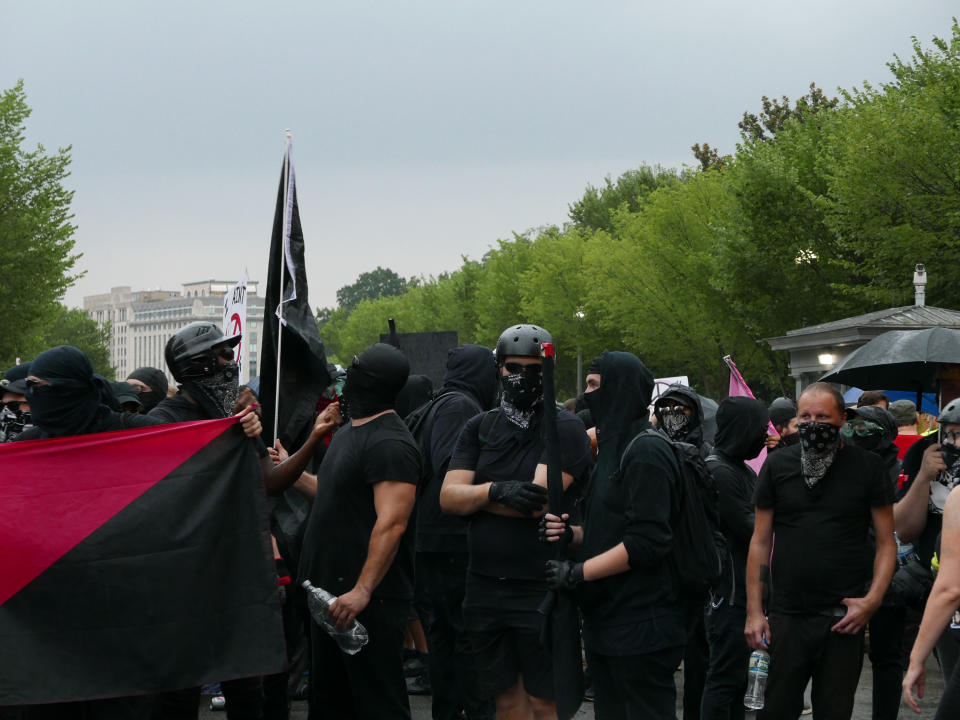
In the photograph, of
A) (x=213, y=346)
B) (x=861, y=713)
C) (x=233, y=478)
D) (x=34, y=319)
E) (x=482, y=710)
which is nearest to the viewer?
(x=233, y=478)

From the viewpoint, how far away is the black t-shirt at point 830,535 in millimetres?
5910

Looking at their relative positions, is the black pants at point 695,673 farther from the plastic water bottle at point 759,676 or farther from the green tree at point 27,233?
the green tree at point 27,233

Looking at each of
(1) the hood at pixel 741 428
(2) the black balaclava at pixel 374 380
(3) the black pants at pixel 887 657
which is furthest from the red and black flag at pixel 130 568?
(3) the black pants at pixel 887 657

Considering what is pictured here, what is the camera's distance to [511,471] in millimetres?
6059

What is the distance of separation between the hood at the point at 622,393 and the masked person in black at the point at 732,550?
1904mm

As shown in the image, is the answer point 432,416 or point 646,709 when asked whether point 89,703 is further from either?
point 432,416

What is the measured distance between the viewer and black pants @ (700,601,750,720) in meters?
6.90

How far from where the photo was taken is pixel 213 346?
5.76 metres

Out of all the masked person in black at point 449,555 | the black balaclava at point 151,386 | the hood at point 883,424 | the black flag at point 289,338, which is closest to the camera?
the black flag at point 289,338

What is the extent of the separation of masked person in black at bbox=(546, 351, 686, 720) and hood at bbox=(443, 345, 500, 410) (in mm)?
2264

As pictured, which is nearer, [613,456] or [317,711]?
[613,456]

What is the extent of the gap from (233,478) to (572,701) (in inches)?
62.6

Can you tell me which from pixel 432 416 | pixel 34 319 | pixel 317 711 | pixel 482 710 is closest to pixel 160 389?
pixel 432 416

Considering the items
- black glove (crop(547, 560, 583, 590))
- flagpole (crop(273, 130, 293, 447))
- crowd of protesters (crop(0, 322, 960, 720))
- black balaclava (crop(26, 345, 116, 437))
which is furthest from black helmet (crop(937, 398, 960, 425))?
black balaclava (crop(26, 345, 116, 437))
